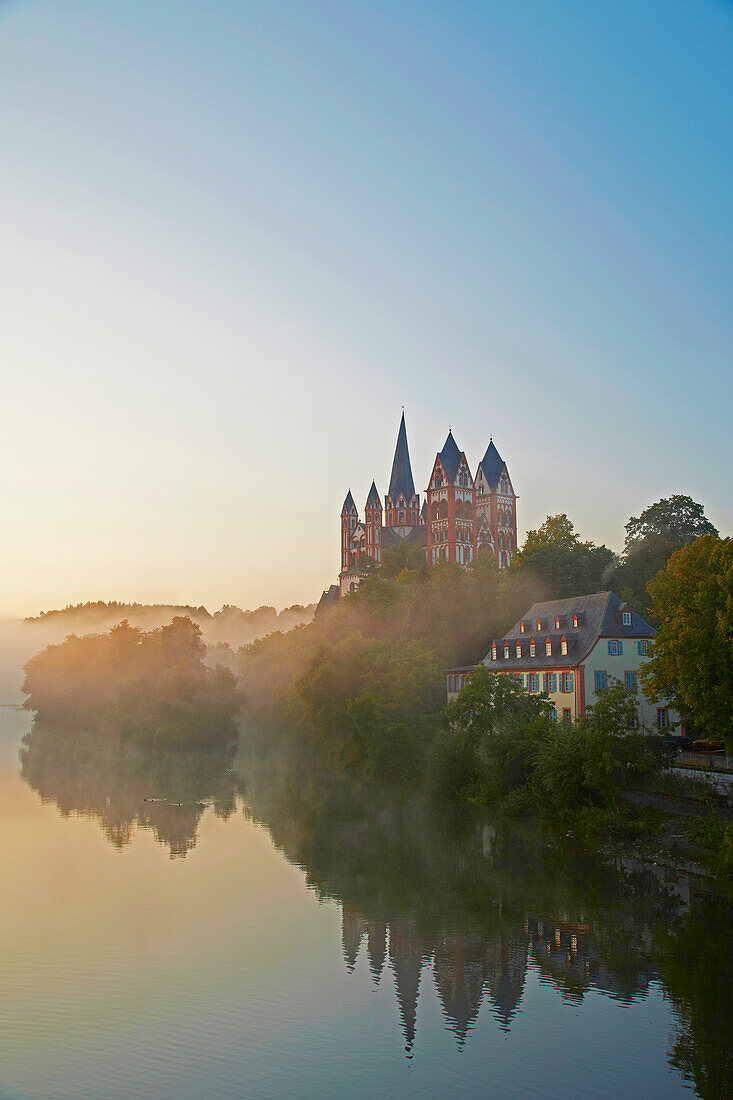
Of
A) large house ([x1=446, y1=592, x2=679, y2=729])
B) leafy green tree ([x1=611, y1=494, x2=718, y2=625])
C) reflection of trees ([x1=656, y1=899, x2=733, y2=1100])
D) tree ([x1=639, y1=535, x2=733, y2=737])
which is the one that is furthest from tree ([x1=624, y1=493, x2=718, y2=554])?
reflection of trees ([x1=656, y1=899, x2=733, y2=1100])

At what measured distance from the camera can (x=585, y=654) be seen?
52.6 m

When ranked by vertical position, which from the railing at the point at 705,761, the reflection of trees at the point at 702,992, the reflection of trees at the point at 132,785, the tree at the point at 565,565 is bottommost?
the reflection of trees at the point at 132,785

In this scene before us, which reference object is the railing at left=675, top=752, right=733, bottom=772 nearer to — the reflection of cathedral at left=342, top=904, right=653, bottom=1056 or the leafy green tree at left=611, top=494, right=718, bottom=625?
the reflection of cathedral at left=342, top=904, right=653, bottom=1056

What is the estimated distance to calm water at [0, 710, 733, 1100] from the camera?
1769 centimetres

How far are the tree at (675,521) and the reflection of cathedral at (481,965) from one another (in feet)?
217

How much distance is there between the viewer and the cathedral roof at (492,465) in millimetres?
134750

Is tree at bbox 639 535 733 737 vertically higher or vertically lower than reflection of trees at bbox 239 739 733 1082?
higher

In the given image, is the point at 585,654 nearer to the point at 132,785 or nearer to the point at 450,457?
the point at 132,785

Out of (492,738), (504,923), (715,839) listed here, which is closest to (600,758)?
(715,839)

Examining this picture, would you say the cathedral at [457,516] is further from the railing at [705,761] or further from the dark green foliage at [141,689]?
the railing at [705,761]

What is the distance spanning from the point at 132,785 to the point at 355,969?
3919 cm

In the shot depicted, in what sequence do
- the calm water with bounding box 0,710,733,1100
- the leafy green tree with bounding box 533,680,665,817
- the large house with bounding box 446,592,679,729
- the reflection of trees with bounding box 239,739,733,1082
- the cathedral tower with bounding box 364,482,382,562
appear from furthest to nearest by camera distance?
the cathedral tower with bounding box 364,482,382,562 → the large house with bounding box 446,592,679,729 → the leafy green tree with bounding box 533,680,665,817 → the reflection of trees with bounding box 239,739,733,1082 → the calm water with bounding box 0,710,733,1100

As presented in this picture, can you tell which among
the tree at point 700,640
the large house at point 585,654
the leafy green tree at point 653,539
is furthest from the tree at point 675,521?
the tree at point 700,640

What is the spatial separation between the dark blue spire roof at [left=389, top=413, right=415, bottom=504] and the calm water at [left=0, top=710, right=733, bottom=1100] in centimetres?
10984
